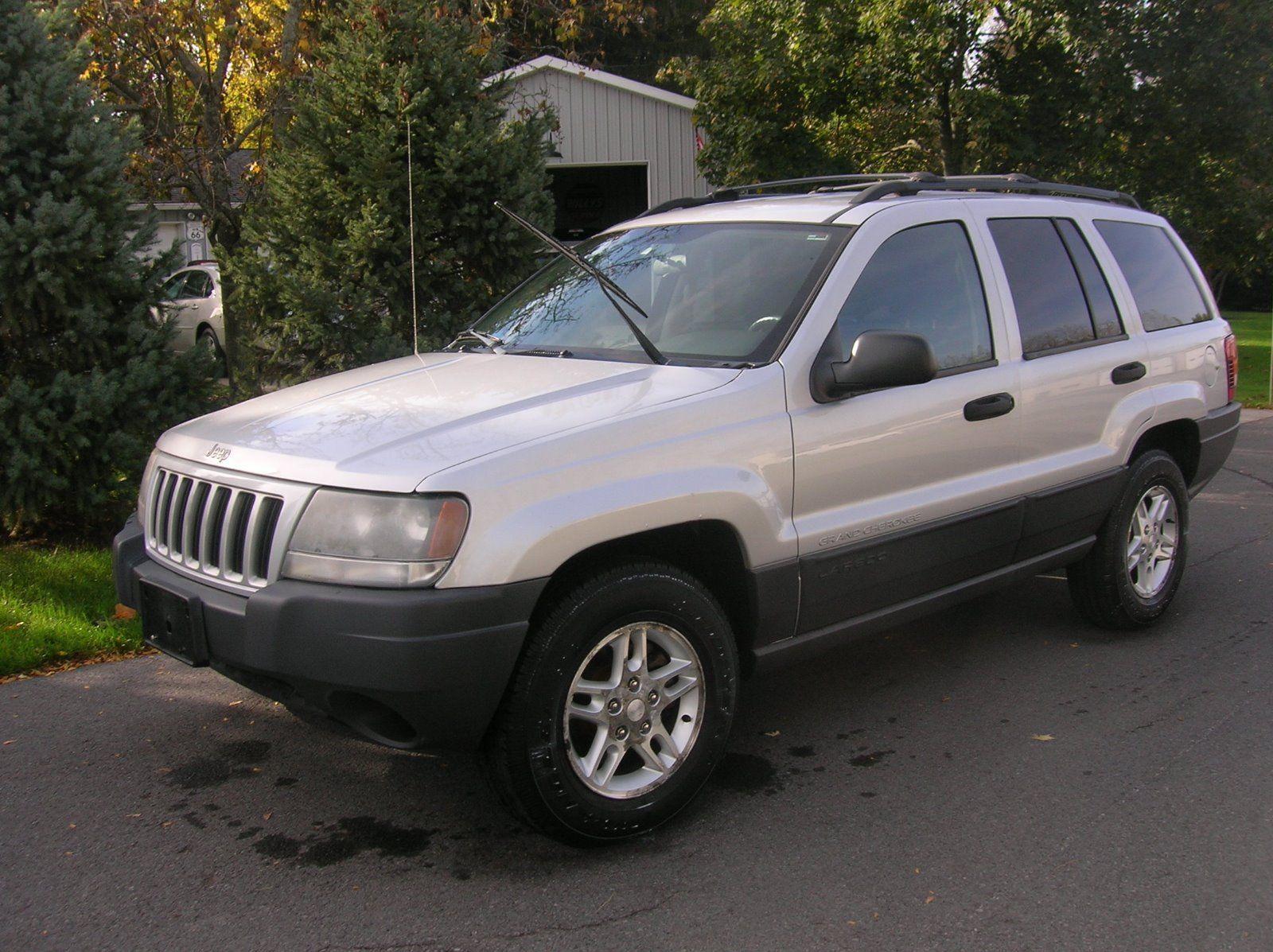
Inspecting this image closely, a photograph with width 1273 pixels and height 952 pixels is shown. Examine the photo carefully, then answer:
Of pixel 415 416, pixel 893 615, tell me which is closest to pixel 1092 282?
pixel 893 615

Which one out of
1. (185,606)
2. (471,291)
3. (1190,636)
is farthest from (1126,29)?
(185,606)

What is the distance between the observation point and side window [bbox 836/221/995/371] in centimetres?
429

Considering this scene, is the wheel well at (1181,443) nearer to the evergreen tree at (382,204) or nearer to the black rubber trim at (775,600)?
the black rubber trim at (775,600)

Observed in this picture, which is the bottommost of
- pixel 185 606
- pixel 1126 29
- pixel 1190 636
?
pixel 1190 636

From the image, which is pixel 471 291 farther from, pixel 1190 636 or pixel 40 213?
pixel 1190 636

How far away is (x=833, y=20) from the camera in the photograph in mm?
14039

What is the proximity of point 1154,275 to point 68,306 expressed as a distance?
A: 5.52 m

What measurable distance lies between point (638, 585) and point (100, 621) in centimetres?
331

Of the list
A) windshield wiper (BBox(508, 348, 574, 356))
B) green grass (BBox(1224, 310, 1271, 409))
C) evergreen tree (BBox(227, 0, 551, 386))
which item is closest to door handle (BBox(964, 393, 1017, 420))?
windshield wiper (BBox(508, 348, 574, 356))

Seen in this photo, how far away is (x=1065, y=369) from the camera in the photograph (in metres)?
4.96

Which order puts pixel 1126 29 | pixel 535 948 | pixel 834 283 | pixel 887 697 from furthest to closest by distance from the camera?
pixel 1126 29, pixel 887 697, pixel 834 283, pixel 535 948

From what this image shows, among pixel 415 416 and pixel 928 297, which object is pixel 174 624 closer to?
pixel 415 416

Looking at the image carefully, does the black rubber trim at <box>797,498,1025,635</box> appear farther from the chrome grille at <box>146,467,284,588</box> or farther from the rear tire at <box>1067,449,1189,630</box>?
the chrome grille at <box>146,467,284,588</box>

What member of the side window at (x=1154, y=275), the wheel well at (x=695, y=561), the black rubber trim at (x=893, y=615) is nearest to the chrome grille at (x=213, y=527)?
the wheel well at (x=695, y=561)
